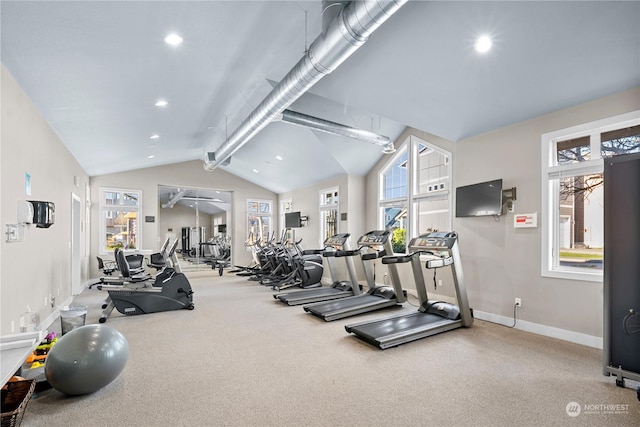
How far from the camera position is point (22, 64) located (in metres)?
3.10

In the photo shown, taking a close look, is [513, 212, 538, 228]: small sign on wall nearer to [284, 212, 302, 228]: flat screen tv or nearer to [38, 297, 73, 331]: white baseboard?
[38, 297, 73, 331]: white baseboard

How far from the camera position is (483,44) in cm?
337

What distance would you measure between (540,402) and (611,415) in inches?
17.7

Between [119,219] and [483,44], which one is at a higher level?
[483,44]

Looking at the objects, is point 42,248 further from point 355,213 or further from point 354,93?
point 355,213

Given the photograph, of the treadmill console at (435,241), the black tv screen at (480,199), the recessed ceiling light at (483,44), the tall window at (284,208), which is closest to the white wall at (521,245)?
the black tv screen at (480,199)

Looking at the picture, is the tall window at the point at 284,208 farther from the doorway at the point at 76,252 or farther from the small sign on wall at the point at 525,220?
the small sign on wall at the point at 525,220

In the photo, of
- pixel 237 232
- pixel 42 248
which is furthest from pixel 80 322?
pixel 237 232

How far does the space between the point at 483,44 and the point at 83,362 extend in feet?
15.2

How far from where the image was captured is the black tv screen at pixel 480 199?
464 centimetres

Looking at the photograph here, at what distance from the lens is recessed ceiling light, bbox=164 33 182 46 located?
126 inches

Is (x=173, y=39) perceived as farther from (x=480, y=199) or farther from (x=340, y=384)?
(x=480, y=199)

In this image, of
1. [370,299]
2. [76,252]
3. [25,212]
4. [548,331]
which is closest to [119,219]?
[76,252]

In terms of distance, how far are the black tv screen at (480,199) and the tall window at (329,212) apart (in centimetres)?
393
